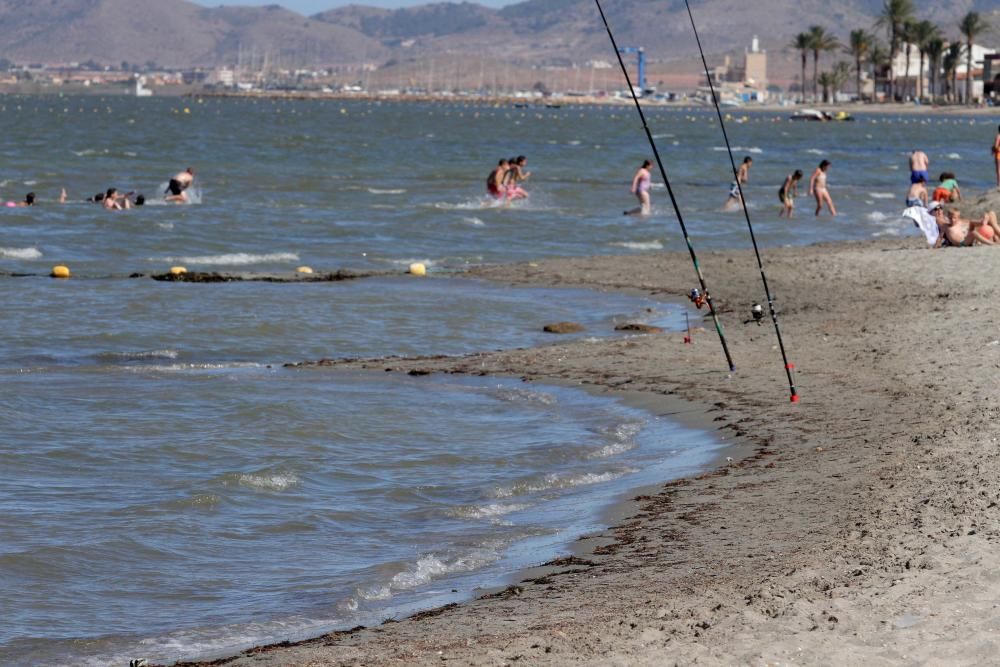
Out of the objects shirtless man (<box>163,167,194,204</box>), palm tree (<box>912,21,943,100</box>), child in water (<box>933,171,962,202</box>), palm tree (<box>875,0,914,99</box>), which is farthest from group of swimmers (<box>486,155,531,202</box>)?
palm tree (<box>912,21,943,100</box>)

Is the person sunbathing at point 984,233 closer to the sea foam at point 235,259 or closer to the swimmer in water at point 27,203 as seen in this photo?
the sea foam at point 235,259

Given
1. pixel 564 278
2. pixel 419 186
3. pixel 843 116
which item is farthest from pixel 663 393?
pixel 843 116

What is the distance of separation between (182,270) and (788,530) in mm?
15055

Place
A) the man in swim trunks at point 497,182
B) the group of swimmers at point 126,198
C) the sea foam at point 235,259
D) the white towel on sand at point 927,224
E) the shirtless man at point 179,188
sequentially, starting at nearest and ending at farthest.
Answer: the white towel on sand at point 927,224 < the sea foam at point 235,259 < the group of swimmers at point 126,198 < the man in swim trunks at point 497,182 < the shirtless man at point 179,188

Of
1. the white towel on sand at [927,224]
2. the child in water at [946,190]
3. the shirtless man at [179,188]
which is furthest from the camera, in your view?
the shirtless man at [179,188]

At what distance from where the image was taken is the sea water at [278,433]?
28.2 ft

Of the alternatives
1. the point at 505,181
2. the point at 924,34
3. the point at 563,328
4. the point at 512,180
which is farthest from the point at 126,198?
the point at 924,34

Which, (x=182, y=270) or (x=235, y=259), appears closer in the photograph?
(x=182, y=270)

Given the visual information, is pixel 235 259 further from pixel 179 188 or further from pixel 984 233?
pixel 179 188

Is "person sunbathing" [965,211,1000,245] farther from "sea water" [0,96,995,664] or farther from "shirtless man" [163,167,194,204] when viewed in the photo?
"shirtless man" [163,167,194,204]

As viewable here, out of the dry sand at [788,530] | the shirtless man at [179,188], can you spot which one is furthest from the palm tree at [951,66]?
the dry sand at [788,530]

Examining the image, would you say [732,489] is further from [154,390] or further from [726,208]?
[726,208]

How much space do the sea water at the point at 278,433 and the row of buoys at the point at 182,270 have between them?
1.02 ft

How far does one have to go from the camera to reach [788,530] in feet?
29.2
